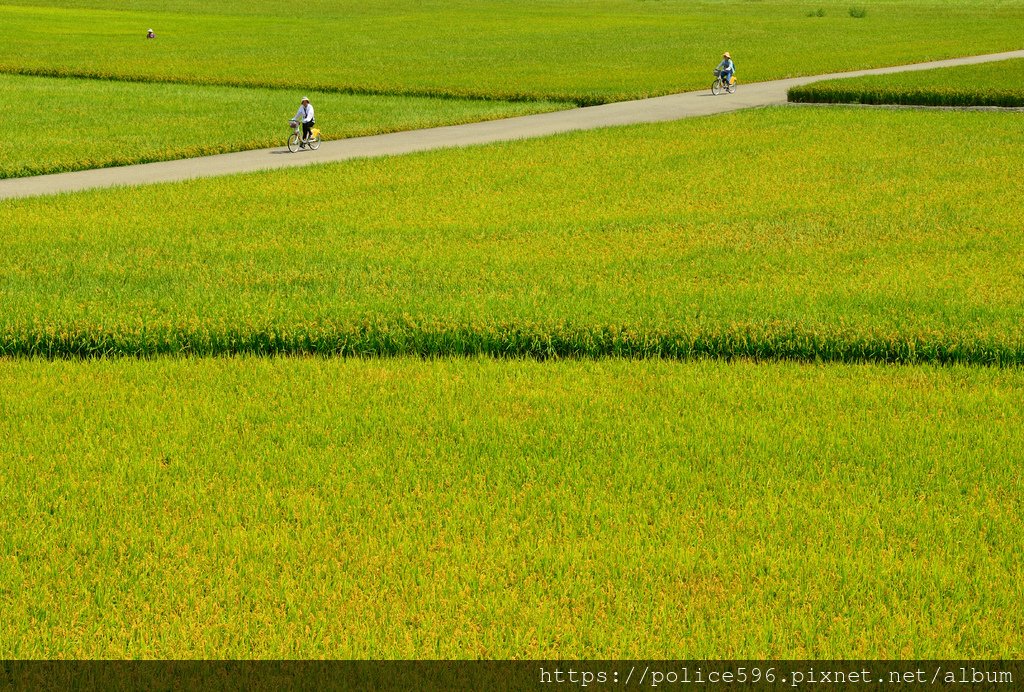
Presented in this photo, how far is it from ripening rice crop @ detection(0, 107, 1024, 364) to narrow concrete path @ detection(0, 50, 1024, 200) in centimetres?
174

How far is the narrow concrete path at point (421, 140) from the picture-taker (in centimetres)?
2212

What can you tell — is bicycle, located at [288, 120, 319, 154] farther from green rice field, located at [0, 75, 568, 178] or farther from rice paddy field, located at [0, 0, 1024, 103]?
rice paddy field, located at [0, 0, 1024, 103]

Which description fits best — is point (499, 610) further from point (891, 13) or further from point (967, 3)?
point (967, 3)

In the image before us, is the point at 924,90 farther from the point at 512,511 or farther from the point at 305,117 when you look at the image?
the point at 512,511

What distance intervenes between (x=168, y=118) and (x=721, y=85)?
661 inches

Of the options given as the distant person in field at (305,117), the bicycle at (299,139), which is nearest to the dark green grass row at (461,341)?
the distant person in field at (305,117)

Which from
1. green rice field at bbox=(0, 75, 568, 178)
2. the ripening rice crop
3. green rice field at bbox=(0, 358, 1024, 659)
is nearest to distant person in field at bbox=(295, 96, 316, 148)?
green rice field at bbox=(0, 75, 568, 178)

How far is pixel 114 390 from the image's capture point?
31.0ft

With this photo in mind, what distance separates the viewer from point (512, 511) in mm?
6980

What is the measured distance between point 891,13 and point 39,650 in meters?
97.5

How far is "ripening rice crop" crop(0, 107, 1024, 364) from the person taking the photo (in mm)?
10812

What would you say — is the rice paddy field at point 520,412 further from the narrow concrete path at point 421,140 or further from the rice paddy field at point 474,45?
the rice paddy field at point 474,45

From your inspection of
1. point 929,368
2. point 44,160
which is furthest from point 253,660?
point 44,160

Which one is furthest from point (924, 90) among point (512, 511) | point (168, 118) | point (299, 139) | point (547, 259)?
point (512, 511)
